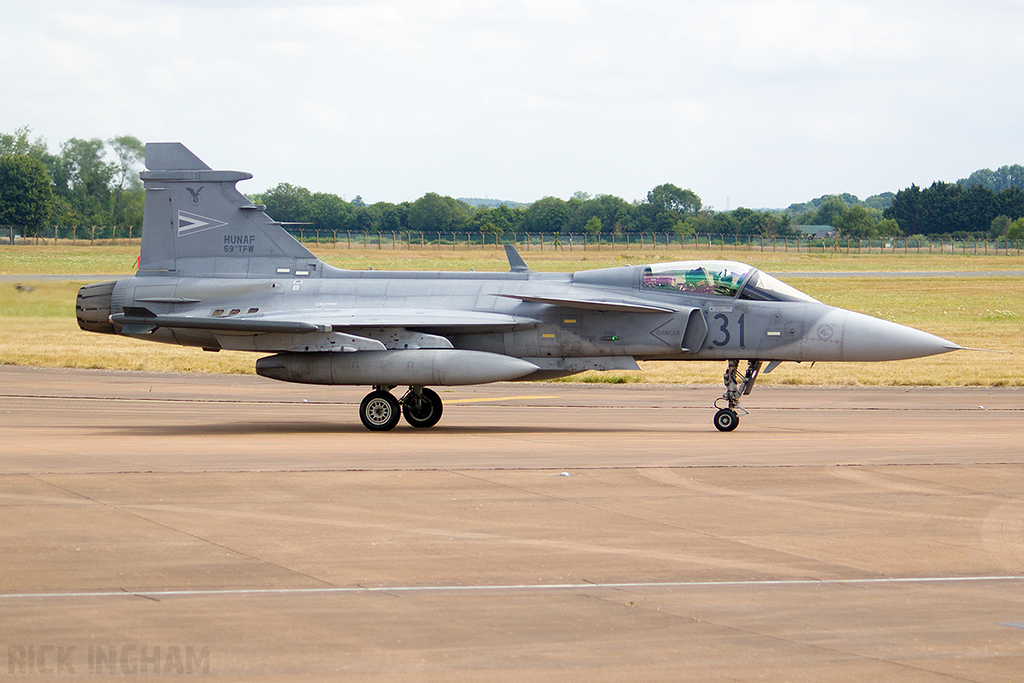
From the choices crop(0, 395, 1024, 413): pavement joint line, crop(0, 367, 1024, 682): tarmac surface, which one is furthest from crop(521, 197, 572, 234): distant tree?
crop(0, 367, 1024, 682): tarmac surface

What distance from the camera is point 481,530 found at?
32.0ft

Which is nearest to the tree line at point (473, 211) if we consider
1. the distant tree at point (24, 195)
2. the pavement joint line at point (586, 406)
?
the distant tree at point (24, 195)

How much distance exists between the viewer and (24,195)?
8750 centimetres

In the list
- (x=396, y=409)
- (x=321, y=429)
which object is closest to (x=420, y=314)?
(x=396, y=409)

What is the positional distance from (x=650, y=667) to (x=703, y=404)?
16.2 m

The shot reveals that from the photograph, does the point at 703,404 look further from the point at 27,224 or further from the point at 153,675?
the point at 27,224

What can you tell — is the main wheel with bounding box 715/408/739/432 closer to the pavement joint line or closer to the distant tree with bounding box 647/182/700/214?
the pavement joint line

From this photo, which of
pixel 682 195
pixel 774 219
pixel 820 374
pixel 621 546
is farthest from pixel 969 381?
pixel 682 195

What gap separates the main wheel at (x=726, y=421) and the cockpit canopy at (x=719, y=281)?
6.21ft

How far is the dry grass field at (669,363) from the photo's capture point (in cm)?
2742

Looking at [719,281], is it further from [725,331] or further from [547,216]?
[547,216]

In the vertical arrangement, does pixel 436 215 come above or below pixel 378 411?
above

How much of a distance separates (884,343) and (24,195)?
84.9 m

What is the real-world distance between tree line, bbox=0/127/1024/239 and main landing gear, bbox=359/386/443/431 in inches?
1597
